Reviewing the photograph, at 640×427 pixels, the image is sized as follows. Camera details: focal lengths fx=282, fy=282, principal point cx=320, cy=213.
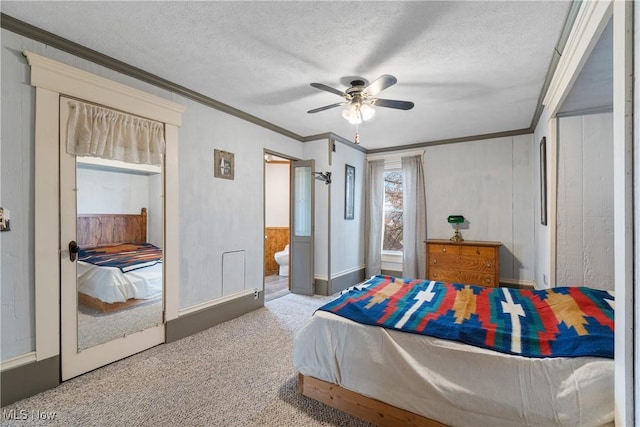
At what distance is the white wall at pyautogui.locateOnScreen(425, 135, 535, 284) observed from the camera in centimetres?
416

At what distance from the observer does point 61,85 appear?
6.77ft

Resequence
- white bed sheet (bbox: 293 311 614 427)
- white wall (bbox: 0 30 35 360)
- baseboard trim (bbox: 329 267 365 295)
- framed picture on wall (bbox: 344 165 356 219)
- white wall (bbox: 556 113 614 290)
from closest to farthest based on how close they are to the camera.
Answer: white bed sheet (bbox: 293 311 614 427) < white wall (bbox: 0 30 35 360) < white wall (bbox: 556 113 614 290) < baseboard trim (bbox: 329 267 365 295) < framed picture on wall (bbox: 344 165 356 219)

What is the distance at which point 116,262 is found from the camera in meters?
2.42

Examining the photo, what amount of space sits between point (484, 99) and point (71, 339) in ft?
14.3

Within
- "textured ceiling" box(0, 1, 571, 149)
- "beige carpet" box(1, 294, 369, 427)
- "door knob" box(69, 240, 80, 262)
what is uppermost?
"textured ceiling" box(0, 1, 571, 149)

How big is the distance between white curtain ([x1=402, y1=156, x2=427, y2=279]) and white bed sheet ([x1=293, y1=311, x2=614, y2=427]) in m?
3.36

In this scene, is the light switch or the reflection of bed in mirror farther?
the reflection of bed in mirror

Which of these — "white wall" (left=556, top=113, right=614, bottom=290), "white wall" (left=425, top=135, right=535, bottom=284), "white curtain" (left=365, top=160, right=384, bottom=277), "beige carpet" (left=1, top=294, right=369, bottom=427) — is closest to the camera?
"beige carpet" (left=1, top=294, right=369, bottom=427)

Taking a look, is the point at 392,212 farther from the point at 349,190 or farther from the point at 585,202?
the point at 585,202

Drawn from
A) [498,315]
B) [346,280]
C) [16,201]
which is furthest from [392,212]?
[16,201]

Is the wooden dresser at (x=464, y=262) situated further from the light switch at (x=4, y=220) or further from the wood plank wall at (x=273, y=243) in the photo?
the light switch at (x=4, y=220)

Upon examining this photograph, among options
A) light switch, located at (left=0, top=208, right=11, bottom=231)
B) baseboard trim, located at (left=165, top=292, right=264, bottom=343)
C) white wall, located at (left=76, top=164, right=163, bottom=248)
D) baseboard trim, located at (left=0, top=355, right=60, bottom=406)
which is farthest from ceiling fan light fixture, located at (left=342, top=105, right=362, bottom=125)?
baseboard trim, located at (left=0, top=355, right=60, bottom=406)

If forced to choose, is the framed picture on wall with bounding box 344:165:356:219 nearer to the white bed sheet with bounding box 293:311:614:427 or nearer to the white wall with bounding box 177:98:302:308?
the white wall with bounding box 177:98:302:308

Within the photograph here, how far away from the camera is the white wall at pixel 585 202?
8.24ft
